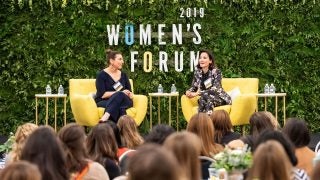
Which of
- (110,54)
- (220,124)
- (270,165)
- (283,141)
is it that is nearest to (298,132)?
(283,141)

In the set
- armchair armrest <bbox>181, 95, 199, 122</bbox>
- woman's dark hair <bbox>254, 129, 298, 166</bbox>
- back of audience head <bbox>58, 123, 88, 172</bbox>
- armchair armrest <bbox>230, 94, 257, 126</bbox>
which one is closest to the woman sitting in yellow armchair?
armchair armrest <bbox>181, 95, 199, 122</bbox>

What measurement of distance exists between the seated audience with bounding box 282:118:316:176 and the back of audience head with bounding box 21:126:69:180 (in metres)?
1.79

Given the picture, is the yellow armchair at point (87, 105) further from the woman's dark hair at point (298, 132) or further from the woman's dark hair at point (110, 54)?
the woman's dark hair at point (298, 132)

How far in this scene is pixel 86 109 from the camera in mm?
10586

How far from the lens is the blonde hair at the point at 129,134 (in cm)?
660

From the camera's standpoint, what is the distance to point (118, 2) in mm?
11695

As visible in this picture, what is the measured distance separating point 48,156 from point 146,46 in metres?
7.58

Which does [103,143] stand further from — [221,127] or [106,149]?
[221,127]

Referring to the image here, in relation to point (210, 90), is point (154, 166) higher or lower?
higher

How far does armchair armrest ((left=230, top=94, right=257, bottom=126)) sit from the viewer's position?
10.6 metres

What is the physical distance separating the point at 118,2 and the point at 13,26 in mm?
1429

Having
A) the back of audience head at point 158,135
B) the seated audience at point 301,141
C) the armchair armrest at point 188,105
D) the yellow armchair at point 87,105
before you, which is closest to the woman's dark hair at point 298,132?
the seated audience at point 301,141

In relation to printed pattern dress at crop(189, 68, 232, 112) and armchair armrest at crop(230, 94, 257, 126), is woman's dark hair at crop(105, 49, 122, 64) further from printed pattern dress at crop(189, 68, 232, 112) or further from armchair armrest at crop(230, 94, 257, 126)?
armchair armrest at crop(230, 94, 257, 126)

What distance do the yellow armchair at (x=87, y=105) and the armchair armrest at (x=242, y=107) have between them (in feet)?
3.58
